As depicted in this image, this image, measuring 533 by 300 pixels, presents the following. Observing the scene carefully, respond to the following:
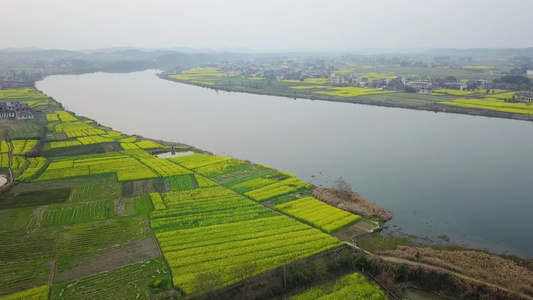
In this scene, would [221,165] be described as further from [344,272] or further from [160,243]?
[344,272]

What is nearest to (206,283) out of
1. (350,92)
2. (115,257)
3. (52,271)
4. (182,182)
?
(115,257)

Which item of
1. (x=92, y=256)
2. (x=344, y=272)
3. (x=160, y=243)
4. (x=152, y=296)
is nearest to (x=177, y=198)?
(x=160, y=243)

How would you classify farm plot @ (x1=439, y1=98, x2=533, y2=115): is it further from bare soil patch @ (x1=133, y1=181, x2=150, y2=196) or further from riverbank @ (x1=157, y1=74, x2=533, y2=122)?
bare soil patch @ (x1=133, y1=181, x2=150, y2=196)

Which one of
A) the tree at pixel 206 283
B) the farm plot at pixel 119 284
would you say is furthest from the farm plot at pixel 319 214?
the farm plot at pixel 119 284

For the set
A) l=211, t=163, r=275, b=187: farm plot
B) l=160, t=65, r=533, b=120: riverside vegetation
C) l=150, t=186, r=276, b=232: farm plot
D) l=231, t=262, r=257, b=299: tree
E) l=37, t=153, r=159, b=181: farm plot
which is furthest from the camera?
l=160, t=65, r=533, b=120: riverside vegetation

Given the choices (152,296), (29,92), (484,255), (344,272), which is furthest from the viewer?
(29,92)

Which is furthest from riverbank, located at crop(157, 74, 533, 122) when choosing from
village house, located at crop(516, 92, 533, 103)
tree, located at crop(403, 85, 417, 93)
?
village house, located at crop(516, 92, 533, 103)
